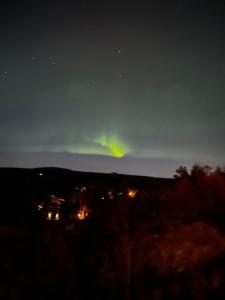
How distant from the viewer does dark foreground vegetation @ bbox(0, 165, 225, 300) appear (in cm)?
1303

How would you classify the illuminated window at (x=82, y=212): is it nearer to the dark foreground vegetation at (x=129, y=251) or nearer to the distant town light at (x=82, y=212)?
the distant town light at (x=82, y=212)

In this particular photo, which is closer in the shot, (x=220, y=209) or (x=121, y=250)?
(x=121, y=250)

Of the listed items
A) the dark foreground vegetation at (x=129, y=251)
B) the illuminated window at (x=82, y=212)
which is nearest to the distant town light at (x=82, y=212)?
the illuminated window at (x=82, y=212)

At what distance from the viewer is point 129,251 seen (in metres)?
14.5

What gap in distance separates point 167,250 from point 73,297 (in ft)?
12.4

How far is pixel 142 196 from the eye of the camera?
68.5 feet

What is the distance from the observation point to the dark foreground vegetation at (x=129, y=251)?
42.8 ft

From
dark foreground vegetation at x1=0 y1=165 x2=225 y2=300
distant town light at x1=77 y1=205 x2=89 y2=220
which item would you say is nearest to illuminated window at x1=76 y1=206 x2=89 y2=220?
distant town light at x1=77 y1=205 x2=89 y2=220

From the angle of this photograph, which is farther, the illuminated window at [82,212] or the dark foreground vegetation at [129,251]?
the illuminated window at [82,212]

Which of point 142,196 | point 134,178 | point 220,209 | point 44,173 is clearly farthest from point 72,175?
point 220,209

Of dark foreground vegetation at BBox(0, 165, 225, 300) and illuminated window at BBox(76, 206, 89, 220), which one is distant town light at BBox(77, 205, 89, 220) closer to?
illuminated window at BBox(76, 206, 89, 220)

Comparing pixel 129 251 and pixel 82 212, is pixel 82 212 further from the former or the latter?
pixel 129 251

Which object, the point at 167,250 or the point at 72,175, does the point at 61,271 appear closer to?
the point at 167,250

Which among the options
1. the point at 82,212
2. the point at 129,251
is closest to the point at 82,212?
the point at 82,212
